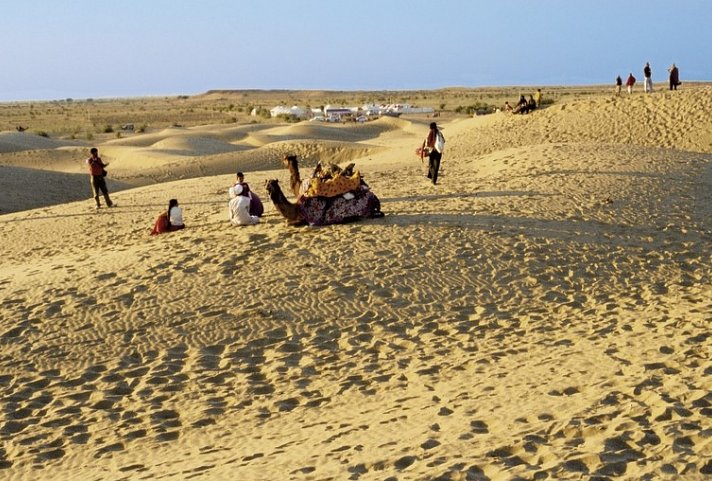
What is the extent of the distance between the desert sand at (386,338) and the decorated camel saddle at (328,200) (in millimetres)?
237

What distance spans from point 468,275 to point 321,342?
251 cm

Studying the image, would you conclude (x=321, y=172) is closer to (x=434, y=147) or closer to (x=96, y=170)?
(x=434, y=147)

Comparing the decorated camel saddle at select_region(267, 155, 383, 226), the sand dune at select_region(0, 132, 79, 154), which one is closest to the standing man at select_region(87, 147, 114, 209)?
the decorated camel saddle at select_region(267, 155, 383, 226)

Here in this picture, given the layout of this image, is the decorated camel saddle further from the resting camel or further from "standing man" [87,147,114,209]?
"standing man" [87,147,114,209]

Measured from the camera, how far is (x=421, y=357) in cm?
877

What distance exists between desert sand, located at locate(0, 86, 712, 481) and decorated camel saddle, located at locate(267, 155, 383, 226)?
9.3 inches

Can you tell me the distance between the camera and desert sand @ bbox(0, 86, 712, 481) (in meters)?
6.20

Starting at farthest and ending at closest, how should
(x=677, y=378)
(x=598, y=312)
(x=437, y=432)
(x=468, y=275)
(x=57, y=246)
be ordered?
(x=57, y=246), (x=468, y=275), (x=598, y=312), (x=677, y=378), (x=437, y=432)

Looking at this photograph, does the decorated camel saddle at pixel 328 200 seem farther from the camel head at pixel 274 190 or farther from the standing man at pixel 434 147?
the standing man at pixel 434 147

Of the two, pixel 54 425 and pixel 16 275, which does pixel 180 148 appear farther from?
pixel 54 425

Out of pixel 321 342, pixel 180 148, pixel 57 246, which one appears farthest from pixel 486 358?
pixel 180 148

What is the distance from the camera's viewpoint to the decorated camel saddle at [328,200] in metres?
12.6

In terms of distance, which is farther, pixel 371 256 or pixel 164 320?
pixel 371 256

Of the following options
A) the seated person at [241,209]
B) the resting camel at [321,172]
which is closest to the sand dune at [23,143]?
the seated person at [241,209]
